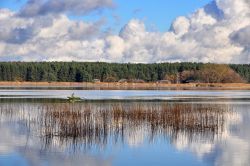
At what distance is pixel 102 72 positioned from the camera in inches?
4550

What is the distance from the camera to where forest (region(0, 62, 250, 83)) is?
10969 cm

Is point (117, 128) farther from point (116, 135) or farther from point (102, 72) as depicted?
point (102, 72)

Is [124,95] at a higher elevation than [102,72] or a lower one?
lower

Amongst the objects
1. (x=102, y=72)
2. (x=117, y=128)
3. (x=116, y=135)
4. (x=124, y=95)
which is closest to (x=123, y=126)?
(x=117, y=128)

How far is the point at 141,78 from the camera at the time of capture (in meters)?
118

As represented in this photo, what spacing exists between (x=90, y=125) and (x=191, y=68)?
99.1m

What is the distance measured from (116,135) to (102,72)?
98381 millimetres

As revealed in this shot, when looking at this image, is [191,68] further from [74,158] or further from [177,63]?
[74,158]

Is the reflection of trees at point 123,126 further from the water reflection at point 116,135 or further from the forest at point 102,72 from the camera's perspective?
the forest at point 102,72

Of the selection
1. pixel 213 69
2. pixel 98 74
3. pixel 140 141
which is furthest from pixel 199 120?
pixel 98 74

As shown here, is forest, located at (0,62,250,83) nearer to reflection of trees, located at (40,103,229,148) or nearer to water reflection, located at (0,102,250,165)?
reflection of trees, located at (40,103,229,148)

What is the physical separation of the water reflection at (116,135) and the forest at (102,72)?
81680 mm

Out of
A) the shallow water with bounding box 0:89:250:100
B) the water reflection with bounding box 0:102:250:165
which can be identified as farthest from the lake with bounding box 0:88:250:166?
the shallow water with bounding box 0:89:250:100

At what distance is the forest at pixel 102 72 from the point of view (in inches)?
4318
